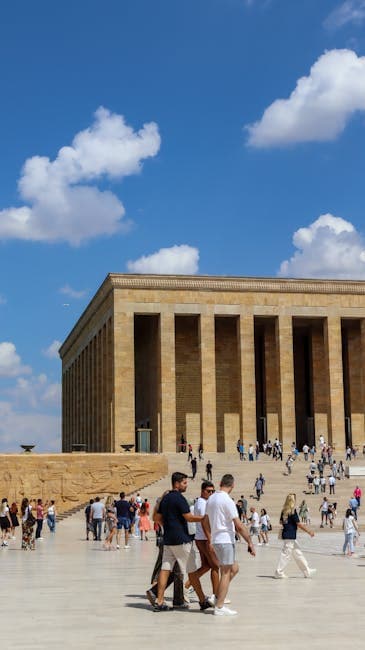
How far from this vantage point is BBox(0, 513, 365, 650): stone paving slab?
773 cm

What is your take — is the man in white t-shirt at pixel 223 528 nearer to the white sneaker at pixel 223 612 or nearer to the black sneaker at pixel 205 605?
the black sneaker at pixel 205 605

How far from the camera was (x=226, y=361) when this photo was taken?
54.9 m

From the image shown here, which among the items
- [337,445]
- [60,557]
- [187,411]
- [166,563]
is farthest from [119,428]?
[166,563]

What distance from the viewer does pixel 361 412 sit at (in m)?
53.8

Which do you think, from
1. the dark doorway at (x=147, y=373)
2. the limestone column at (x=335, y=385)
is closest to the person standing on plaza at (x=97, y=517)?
the dark doorway at (x=147, y=373)

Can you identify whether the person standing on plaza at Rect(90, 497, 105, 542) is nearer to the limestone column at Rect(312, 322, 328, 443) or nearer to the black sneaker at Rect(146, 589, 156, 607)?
the black sneaker at Rect(146, 589, 156, 607)

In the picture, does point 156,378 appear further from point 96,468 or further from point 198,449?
point 96,468

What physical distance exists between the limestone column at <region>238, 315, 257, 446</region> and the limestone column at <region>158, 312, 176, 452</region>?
148 inches

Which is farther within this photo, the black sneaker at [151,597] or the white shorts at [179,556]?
the white shorts at [179,556]

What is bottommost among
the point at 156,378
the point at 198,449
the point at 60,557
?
the point at 60,557

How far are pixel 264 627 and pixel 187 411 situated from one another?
1764 inches

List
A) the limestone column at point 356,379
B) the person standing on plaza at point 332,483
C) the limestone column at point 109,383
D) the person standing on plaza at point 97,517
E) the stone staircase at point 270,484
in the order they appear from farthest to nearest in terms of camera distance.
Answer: the limestone column at point 356,379 → the limestone column at point 109,383 → the person standing on plaza at point 332,483 → the stone staircase at point 270,484 → the person standing on plaza at point 97,517

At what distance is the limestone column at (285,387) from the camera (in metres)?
50.1

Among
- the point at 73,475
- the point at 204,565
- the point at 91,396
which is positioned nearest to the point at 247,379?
the point at 73,475
